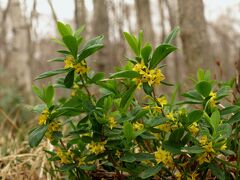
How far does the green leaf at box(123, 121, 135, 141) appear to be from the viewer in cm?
107

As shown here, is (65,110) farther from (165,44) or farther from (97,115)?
(165,44)

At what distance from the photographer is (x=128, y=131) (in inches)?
42.4

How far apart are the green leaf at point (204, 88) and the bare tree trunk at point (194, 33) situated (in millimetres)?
2532

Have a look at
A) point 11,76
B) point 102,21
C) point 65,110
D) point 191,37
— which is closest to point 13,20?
point 11,76

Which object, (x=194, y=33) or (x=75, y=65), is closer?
(x=75, y=65)

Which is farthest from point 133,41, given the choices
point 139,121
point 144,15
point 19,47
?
point 19,47

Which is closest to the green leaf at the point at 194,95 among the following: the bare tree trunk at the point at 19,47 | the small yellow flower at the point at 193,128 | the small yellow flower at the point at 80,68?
the small yellow flower at the point at 193,128

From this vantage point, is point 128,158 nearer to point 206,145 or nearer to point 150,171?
point 150,171

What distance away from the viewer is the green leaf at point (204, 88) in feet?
3.58

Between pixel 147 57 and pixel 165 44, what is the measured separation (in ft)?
0.21

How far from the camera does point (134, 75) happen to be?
1.01 m

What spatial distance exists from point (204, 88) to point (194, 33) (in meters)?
2.56

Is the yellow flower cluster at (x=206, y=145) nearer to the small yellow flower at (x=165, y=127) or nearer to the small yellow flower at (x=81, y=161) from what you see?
the small yellow flower at (x=165, y=127)

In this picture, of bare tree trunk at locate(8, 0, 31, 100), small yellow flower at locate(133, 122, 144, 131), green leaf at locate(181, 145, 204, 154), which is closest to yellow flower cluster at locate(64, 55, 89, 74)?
small yellow flower at locate(133, 122, 144, 131)
